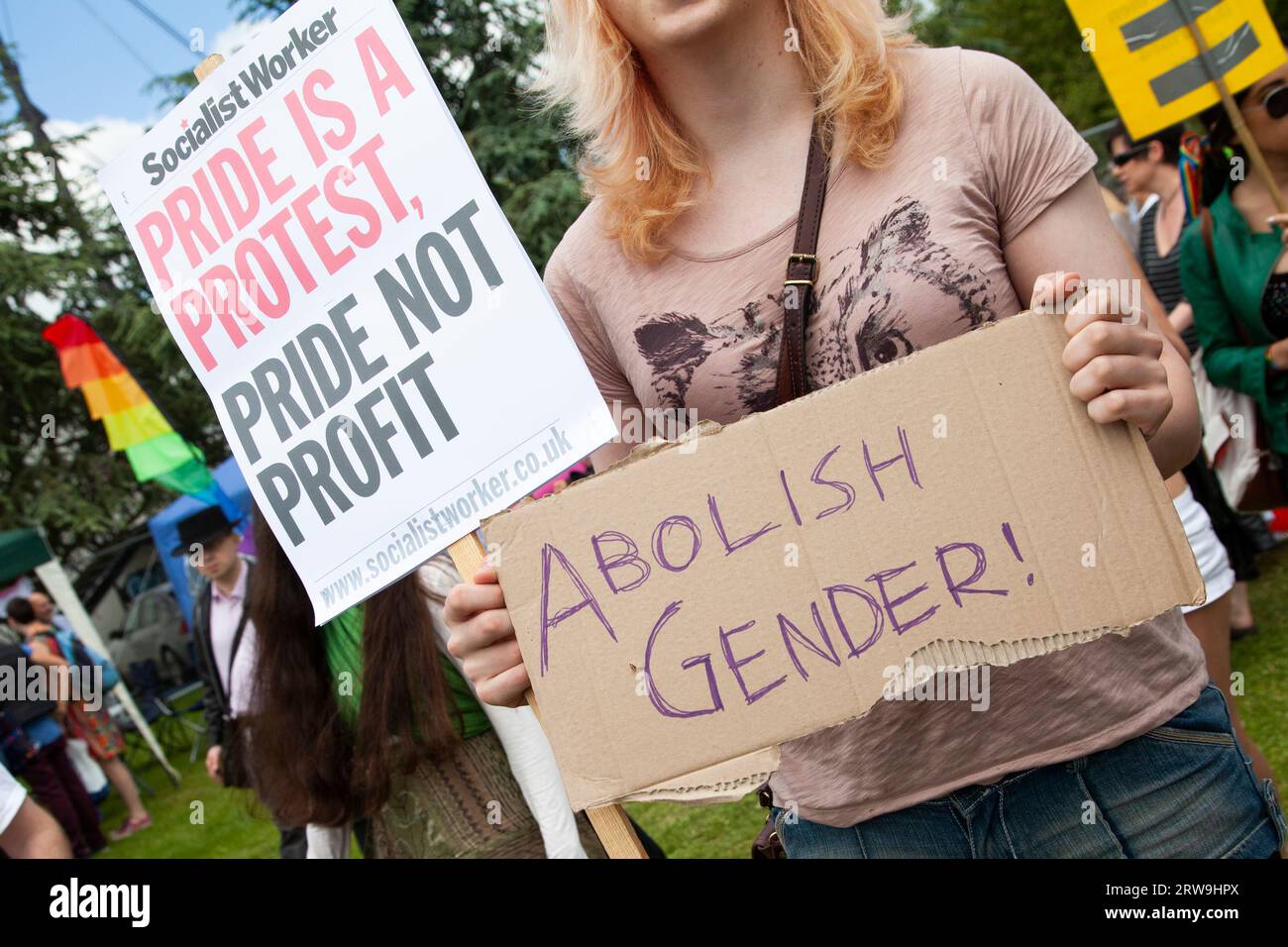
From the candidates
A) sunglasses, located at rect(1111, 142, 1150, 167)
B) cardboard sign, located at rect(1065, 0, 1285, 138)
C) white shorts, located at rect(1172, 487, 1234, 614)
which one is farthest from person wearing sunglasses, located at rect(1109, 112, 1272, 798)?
white shorts, located at rect(1172, 487, 1234, 614)

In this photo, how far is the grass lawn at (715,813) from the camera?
435cm

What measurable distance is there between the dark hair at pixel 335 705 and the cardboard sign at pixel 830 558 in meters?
1.34

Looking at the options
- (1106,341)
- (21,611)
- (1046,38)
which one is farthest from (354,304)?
(1046,38)

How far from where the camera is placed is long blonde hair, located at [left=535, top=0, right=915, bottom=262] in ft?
5.03

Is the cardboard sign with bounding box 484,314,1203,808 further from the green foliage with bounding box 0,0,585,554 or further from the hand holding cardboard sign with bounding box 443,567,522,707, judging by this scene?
the green foliage with bounding box 0,0,585,554

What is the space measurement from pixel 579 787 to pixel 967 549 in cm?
52

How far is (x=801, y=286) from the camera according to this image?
59.5 inches

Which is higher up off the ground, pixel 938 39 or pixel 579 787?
pixel 938 39

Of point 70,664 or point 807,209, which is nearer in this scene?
point 807,209

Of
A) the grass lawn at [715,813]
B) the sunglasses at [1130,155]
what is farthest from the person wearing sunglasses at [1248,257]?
the sunglasses at [1130,155]

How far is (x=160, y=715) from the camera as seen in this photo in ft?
42.3

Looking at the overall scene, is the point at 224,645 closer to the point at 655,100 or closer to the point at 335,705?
the point at 335,705

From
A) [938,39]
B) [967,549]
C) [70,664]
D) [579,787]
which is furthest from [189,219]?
[938,39]
